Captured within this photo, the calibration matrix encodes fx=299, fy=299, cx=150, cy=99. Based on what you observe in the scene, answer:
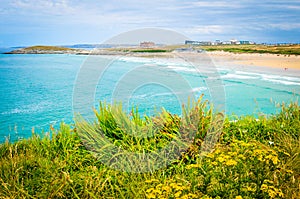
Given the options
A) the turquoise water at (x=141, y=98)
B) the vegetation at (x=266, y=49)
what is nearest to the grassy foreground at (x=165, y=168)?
the turquoise water at (x=141, y=98)

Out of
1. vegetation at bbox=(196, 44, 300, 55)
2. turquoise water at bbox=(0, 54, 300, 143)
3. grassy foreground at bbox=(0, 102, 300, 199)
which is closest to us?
grassy foreground at bbox=(0, 102, 300, 199)

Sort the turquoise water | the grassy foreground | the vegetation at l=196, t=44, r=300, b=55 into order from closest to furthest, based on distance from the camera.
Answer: the grassy foreground < the turquoise water < the vegetation at l=196, t=44, r=300, b=55

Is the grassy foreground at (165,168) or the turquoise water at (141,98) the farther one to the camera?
the turquoise water at (141,98)

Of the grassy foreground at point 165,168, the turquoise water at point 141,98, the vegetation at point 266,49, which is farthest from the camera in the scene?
the vegetation at point 266,49

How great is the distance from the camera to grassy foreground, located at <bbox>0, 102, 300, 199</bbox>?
10.4 feet

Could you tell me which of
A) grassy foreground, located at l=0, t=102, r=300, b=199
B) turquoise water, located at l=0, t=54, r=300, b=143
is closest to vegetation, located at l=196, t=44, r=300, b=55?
turquoise water, located at l=0, t=54, r=300, b=143

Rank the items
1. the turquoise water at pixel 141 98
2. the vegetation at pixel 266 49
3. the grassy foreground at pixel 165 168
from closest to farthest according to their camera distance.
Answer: the grassy foreground at pixel 165 168 < the turquoise water at pixel 141 98 < the vegetation at pixel 266 49

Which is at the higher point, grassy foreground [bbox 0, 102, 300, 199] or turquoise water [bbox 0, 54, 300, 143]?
grassy foreground [bbox 0, 102, 300, 199]

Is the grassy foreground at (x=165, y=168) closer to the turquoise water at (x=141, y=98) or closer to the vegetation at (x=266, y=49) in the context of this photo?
the turquoise water at (x=141, y=98)

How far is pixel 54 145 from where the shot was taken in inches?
179

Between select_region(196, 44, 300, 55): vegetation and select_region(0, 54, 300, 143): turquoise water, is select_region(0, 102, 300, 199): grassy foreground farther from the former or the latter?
select_region(196, 44, 300, 55): vegetation

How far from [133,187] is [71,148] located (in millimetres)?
1465

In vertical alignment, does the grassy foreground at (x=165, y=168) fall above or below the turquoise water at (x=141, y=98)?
above

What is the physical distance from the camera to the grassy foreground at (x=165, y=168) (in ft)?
10.4
